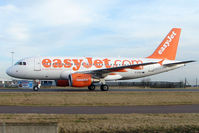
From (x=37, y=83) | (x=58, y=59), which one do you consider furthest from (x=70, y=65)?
(x=37, y=83)

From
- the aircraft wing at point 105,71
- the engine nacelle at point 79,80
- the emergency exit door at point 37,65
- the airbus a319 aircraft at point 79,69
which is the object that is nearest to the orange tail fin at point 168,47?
the airbus a319 aircraft at point 79,69

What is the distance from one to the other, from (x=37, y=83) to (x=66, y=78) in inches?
143

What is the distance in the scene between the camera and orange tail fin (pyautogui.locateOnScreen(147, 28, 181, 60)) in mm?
37344

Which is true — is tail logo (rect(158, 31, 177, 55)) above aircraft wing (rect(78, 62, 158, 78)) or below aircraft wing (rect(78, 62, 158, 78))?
above

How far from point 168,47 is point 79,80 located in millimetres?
15155

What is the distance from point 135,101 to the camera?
20.7m

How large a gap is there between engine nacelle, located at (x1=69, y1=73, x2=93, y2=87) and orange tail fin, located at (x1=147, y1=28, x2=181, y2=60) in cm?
1197

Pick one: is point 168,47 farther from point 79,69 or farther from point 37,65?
point 37,65

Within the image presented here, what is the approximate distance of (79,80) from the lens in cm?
2933

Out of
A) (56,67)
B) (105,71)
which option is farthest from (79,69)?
(105,71)

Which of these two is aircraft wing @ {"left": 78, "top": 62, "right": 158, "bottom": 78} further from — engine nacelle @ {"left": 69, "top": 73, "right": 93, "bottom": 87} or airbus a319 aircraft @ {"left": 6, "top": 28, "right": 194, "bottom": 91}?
engine nacelle @ {"left": 69, "top": 73, "right": 93, "bottom": 87}

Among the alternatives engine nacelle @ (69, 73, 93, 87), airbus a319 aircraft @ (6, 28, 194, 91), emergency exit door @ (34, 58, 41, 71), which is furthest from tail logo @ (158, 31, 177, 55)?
emergency exit door @ (34, 58, 41, 71)

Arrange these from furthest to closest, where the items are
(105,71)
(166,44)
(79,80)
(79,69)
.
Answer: (166,44) → (79,69) → (105,71) → (79,80)

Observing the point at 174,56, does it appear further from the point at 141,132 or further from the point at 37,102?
the point at 141,132
